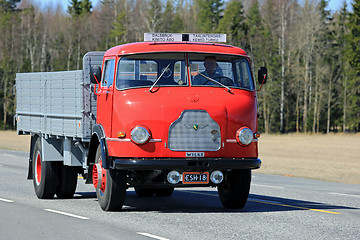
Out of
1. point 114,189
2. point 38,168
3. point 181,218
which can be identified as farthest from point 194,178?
point 38,168

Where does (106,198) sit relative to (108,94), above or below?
below

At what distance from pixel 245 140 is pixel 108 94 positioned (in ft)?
7.53

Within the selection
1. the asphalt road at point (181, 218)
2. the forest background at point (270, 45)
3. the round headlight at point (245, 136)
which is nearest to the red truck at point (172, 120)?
the round headlight at point (245, 136)

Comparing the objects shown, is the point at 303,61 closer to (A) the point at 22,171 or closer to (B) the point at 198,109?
(A) the point at 22,171

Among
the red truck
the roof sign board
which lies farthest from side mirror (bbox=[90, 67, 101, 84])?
the roof sign board

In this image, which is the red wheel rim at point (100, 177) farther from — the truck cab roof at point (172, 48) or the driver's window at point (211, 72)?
the driver's window at point (211, 72)

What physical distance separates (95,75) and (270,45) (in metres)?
77.4

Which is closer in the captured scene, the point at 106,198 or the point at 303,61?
the point at 106,198

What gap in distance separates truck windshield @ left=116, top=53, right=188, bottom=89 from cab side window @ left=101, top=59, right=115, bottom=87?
217mm

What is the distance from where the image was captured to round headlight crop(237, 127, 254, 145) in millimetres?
11109

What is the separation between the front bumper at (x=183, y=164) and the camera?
10.7 metres

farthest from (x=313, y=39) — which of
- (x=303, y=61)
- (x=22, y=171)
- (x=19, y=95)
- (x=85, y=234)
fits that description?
(x=85, y=234)

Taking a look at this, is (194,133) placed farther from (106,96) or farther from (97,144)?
(97,144)

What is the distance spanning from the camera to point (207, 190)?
663 inches
